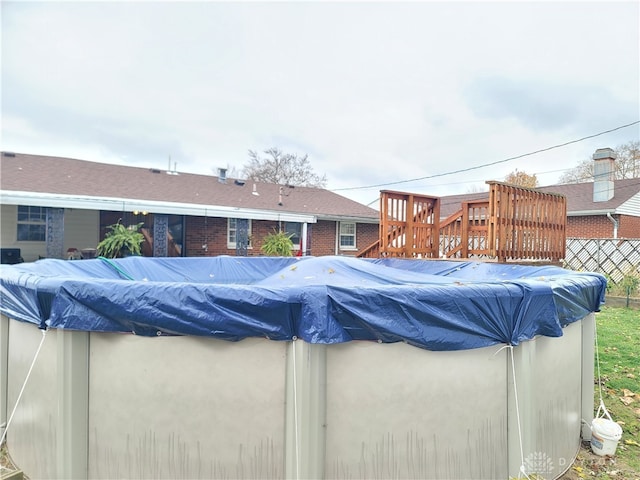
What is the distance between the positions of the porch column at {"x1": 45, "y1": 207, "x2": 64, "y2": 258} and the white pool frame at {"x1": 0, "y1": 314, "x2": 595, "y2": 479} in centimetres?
847

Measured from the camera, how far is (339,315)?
2.22 m

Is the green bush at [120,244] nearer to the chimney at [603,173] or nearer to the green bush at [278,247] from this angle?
the green bush at [278,247]

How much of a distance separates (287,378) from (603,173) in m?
17.9

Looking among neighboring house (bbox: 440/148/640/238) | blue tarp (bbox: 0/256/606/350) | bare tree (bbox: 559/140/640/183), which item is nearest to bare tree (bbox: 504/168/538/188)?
bare tree (bbox: 559/140/640/183)

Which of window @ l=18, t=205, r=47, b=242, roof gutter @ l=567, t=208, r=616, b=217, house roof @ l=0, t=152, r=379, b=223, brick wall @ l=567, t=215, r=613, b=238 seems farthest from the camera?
brick wall @ l=567, t=215, r=613, b=238

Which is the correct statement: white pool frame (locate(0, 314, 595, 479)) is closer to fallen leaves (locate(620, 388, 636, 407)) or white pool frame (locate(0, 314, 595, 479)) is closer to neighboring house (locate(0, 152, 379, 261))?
fallen leaves (locate(620, 388, 636, 407))

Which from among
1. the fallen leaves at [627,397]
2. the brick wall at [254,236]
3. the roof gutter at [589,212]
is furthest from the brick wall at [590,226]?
the fallen leaves at [627,397]

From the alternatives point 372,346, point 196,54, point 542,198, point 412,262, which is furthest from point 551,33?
point 372,346

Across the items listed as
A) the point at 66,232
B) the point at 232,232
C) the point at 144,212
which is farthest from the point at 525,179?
the point at 66,232

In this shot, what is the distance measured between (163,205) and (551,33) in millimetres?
10513

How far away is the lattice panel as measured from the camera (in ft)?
36.8

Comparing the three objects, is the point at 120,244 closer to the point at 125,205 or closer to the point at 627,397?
the point at 125,205

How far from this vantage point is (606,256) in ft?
38.9

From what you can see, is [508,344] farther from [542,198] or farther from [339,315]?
[542,198]
